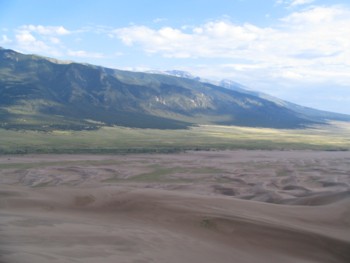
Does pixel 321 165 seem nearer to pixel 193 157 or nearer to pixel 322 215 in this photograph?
pixel 193 157

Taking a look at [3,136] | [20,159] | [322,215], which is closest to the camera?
[322,215]

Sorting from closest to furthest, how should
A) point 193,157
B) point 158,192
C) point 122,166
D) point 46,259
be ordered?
point 46,259, point 158,192, point 122,166, point 193,157

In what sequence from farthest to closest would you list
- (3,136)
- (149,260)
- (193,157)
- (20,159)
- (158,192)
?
(3,136)
(193,157)
(20,159)
(158,192)
(149,260)

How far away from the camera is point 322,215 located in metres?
32.9

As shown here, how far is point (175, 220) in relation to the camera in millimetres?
30250

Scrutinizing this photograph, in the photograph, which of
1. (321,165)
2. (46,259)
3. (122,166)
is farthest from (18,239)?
(321,165)

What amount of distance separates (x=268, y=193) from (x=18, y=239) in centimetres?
2877

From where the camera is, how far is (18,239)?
20.8 metres

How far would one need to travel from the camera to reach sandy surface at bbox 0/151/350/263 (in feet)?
70.1

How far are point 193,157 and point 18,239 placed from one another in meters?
63.1

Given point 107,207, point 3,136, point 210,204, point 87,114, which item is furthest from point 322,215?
point 87,114

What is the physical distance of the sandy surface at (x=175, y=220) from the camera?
21359 millimetres

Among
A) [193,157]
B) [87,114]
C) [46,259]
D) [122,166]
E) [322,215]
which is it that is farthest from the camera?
[87,114]

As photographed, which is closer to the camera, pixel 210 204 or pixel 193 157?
pixel 210 204
